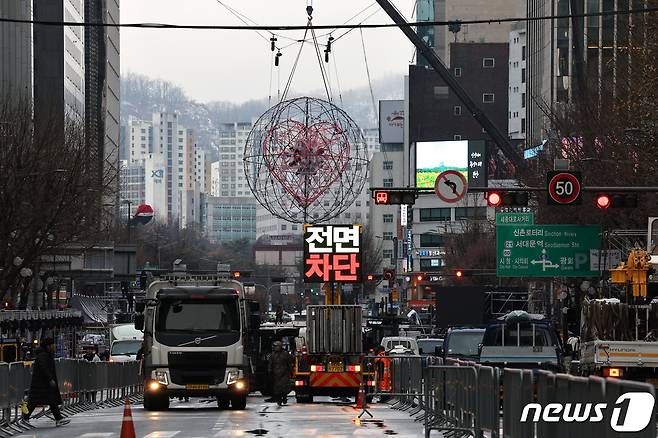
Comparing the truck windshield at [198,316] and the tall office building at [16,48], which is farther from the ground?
the tall office building at [16,48]

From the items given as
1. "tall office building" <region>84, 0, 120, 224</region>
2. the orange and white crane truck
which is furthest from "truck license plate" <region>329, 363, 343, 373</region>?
"tall office building" <region>84, 0, 120, 224</region>

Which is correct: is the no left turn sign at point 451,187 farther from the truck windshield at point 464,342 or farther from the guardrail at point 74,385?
the guardrail at point 74,385

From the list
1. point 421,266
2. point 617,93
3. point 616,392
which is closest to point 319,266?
point 617,93

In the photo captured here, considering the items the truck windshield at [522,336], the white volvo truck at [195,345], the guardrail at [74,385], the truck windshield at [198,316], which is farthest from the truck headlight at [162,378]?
the truck windshield at [522,336]

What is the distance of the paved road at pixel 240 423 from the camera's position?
96.2ft

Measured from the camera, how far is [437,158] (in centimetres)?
17412

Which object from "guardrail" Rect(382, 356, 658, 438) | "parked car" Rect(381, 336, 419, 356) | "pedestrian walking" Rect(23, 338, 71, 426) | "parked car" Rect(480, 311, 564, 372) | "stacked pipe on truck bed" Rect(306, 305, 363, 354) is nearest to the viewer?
"guardrail" Rect(382, 356, 658, 438)

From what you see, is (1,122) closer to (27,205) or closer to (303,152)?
(27,205)

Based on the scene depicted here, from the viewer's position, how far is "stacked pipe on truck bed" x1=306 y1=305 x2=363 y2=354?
47.2 metres

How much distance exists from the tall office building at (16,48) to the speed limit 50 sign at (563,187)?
7451 centimetres

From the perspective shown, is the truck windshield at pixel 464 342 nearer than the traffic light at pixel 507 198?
No

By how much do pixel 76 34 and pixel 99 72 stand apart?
1501 cm

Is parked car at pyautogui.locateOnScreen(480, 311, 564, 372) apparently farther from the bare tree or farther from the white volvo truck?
the bare tree

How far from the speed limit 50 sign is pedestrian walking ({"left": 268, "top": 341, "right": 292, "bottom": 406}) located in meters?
8.62
